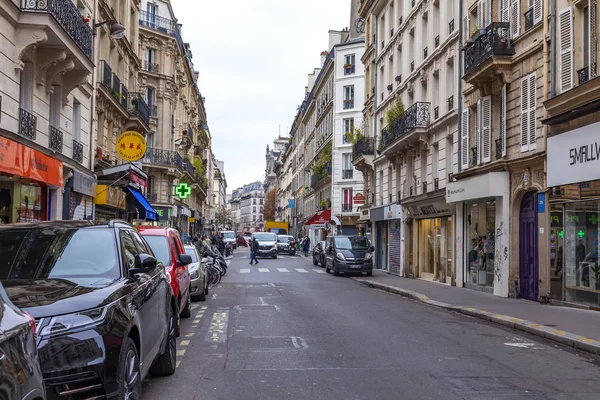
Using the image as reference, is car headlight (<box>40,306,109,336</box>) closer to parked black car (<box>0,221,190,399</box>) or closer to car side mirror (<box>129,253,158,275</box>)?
parked black car (<box>0,221,190,399</box>)

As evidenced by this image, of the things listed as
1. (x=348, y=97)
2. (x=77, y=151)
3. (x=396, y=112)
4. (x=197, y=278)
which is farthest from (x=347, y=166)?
(x=197, y=278)

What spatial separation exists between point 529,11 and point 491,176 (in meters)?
4.61

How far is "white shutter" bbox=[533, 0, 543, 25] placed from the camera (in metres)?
16.5

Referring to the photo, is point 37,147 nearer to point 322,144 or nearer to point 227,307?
point 227,307

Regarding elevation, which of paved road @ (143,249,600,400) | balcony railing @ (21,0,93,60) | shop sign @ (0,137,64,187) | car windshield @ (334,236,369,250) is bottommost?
paved road @ (143,249,600,400)

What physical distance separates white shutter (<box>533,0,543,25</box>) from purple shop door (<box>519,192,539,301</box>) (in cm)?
457

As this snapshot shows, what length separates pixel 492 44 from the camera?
18250mm

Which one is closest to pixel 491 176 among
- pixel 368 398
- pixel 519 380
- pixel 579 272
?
pixel 579 272

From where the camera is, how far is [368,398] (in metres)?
6.34

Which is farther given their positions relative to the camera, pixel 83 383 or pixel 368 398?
pixel 368 398

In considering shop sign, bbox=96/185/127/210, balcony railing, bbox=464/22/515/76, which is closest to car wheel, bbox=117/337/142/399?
balcony railing, bbox=464/22/515/76

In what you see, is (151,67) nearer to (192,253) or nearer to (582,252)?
(192,253)

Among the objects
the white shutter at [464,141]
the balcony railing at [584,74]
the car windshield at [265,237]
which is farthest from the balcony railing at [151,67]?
the balcony railing at [584,74]

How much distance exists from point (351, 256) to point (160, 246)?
58.2ft
